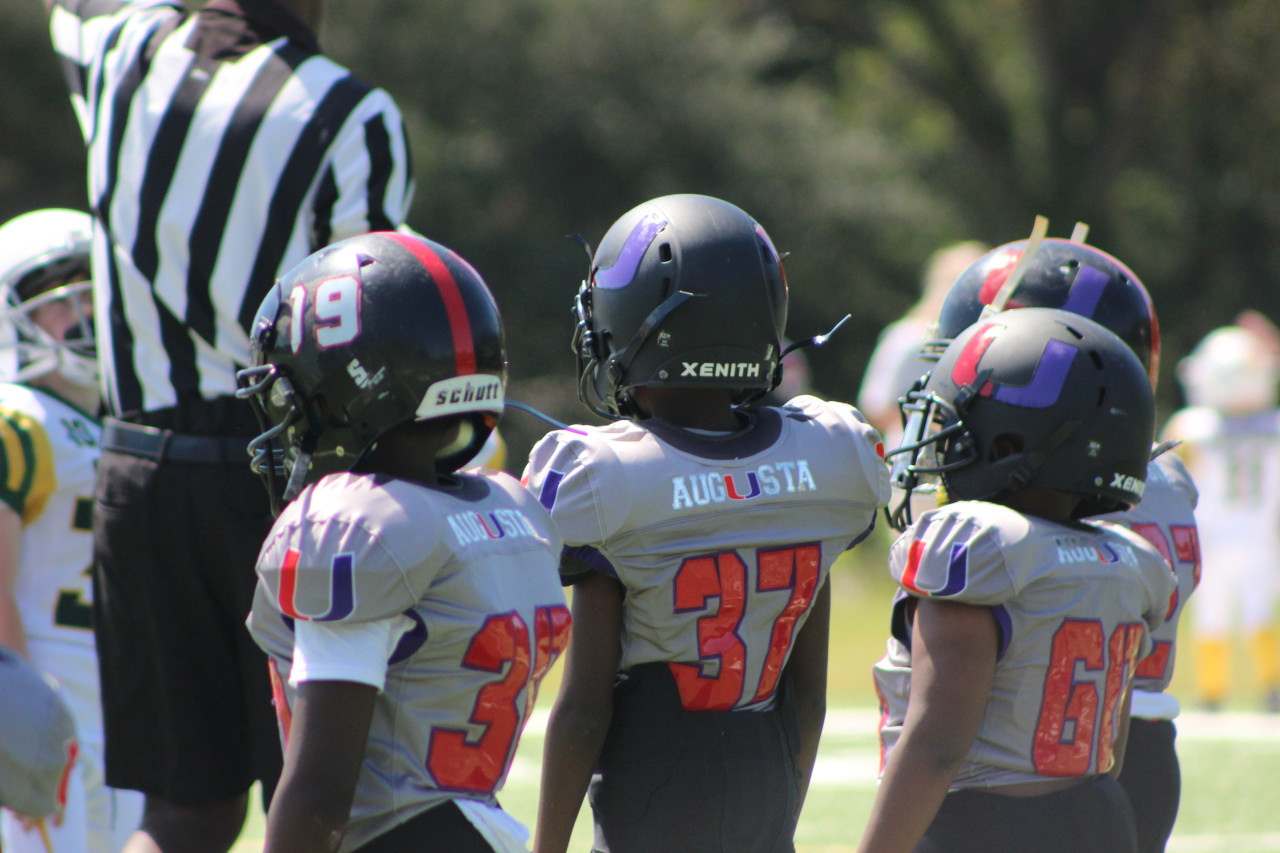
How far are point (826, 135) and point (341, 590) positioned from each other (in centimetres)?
2231

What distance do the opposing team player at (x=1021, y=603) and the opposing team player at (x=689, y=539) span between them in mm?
188

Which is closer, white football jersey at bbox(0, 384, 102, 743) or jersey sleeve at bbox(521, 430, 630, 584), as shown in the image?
jersey sleeve at bbox(521, 430, 630, 584)

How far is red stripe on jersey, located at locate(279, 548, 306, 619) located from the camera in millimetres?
2021

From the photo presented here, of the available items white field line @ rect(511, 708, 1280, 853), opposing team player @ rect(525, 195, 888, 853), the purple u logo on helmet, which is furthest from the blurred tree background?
the purple u logo on helmet

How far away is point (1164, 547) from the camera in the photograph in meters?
3.26

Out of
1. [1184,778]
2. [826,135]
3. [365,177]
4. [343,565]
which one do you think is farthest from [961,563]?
[826,135]

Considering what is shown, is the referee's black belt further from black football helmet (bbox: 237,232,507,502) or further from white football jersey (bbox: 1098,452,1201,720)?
white football jersey (bbox: 1098,452,1201,720)

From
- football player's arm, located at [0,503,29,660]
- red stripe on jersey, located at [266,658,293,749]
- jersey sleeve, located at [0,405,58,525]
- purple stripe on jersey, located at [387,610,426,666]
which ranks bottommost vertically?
football player's arm, located at [0,503,29,660]

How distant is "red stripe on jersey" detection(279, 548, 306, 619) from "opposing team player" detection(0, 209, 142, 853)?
6.27ft

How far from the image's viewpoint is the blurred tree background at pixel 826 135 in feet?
68.9

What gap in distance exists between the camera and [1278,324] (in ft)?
78.6

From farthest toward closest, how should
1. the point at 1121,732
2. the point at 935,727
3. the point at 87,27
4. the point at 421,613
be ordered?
the point at 87,27 < the point at 1121,732 < the point at 935,727 < the point at 421,613

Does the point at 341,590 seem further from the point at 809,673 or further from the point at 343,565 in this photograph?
the point at 809,673

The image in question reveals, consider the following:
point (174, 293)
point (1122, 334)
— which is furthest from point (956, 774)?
point (174, 293)
